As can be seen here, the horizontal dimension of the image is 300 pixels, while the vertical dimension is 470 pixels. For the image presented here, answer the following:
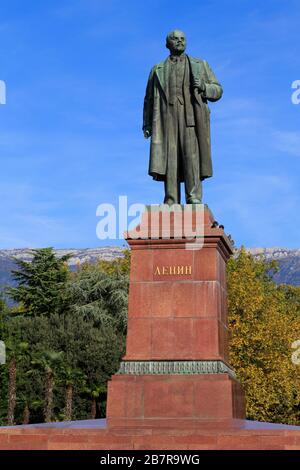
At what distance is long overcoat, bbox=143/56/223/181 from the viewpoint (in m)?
15.1

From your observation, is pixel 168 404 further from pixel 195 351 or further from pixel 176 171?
pixel 176 171

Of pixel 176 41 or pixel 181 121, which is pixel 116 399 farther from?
pixel 176 41

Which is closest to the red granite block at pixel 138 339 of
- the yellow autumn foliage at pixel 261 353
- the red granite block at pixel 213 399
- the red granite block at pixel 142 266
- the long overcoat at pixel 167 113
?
the red granite block at pixel 142 266

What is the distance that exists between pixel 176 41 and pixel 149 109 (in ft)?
4.52

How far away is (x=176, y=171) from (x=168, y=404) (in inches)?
177

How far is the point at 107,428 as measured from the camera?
12.4 metres

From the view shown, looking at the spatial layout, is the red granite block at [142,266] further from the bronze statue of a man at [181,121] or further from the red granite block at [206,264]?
the bronze statue of a man at [181,121]

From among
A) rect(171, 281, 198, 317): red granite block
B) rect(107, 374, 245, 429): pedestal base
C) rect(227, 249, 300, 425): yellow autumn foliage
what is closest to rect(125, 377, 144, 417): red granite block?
rect(107, 374, 245, 429): pedestal base

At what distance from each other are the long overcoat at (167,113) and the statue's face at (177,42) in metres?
0.23

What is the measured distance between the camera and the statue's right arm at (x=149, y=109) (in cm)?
1560

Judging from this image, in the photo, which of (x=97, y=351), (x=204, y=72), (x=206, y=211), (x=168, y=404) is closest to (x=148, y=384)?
(x=168, y=404)

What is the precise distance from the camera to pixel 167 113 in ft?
50.0

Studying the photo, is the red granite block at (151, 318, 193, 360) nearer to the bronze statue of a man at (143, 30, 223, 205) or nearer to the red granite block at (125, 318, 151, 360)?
the red granite block at (125, 318, 151, 360)

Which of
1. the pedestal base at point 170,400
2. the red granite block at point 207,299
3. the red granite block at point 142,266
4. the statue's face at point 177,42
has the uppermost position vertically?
the statue's face at point 177,42
